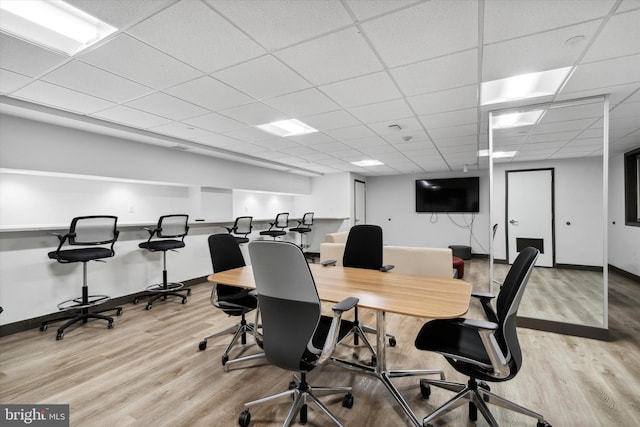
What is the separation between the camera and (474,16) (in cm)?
169

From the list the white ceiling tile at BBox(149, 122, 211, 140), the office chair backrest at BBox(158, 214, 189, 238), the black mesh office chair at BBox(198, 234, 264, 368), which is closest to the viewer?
the black mesh office chair at BBox(198, 234, 264, 368)

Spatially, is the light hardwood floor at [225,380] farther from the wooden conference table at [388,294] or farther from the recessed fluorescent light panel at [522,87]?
the recessed fluorescent light panel at [522,87]

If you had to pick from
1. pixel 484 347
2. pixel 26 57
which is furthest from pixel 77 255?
pixel 484 347

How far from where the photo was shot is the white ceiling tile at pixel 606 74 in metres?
2.24

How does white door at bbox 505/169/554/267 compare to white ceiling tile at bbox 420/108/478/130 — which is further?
white door at bbox 505/169/554/267

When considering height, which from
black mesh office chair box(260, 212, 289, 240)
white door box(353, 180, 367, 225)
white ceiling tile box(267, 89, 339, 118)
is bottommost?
black mesh office chair box(260, 212, 289, 240)

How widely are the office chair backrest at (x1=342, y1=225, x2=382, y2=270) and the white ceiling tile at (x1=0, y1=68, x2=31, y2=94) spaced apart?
10.9ft

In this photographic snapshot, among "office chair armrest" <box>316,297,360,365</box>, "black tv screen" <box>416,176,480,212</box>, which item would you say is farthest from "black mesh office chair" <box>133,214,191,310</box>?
"black tv screen" <box>416,176,480,212</box>

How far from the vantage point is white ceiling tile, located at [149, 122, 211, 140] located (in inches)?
149

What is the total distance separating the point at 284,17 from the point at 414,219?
7.92 metres

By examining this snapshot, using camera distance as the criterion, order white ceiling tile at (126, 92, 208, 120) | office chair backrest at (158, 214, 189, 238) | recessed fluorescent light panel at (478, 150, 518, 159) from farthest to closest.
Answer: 1. recessed fluorescent light panel at (478, 150, 518, 159)
2. office chair backrest at (158, 214, 189, 238)
3. white ceiling tile at (126, 92, 208, 120)

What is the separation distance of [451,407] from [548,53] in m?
2.58

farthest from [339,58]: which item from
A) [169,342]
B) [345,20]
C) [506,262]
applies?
[506,262]

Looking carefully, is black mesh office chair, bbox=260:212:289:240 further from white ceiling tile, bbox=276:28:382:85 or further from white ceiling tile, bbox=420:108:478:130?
white ceiling tile, bbox=276:28:382:85
